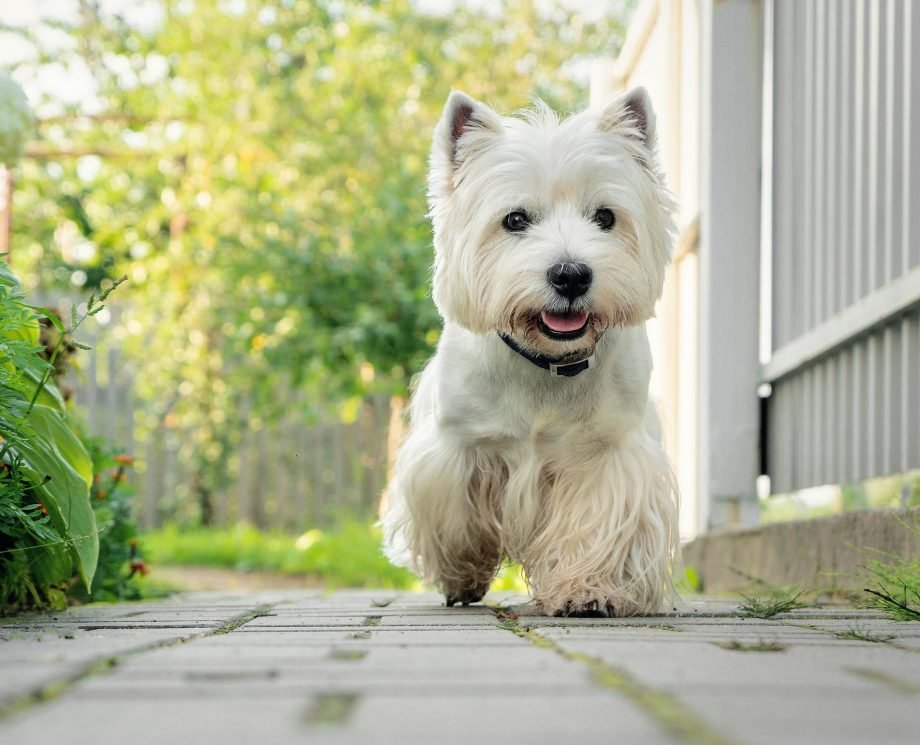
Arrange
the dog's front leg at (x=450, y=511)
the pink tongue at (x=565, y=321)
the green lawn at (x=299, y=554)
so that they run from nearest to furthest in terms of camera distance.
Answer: the pink tongue at (x=565, y=321)
the dog's front leg at (x=450, y=511)
the green lawn at (x=299, y=554)

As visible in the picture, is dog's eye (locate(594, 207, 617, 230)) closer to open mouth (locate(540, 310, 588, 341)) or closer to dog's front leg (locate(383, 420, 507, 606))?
open mouth (locate(540, 310, 588, 341))

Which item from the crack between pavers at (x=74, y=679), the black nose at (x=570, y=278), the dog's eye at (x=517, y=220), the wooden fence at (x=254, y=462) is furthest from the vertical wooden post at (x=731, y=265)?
the wooden fence at (x=254, y=462)

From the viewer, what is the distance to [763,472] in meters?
5.31

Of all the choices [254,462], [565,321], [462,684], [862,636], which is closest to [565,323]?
[565,321]

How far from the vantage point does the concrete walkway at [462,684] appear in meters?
1.24

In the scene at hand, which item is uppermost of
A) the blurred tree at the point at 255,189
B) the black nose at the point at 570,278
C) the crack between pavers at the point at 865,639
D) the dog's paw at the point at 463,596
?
the blurred tree at the point at 255,189

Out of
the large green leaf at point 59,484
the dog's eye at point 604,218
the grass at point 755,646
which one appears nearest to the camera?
the grass at point 755,646

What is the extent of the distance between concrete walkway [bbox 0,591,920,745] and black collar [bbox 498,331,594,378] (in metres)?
0.87

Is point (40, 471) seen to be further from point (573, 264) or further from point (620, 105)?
point (620, 105)

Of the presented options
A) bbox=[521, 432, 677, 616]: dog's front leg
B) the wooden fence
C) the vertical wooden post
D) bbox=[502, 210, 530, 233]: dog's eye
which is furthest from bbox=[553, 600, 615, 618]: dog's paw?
the wooden fence

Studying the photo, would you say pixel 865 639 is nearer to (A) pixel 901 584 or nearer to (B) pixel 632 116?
(A) pixel 901 584

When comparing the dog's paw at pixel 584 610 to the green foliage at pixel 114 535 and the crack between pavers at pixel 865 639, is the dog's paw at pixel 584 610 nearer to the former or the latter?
the crack between pavers at pixel 865 639

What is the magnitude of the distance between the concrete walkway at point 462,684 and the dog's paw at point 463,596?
1.04 m

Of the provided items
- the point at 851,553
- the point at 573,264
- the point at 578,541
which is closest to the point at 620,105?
the point at 573,264
